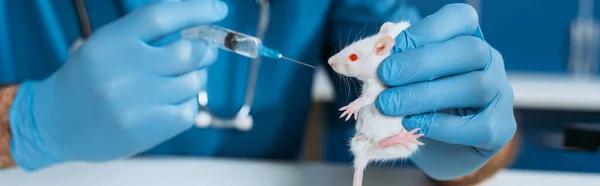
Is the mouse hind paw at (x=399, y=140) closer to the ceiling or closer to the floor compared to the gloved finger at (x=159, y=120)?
closer to the ceiling

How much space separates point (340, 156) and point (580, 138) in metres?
0.94

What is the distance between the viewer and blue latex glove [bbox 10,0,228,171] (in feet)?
2.39

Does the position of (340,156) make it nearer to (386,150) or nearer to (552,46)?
(552,46)

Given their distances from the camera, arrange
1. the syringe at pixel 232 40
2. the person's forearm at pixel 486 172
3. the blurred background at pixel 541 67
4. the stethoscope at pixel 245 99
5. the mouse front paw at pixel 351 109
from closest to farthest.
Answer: the mouse front paw at pixel 351 109, the syringe at pixel 232 40, the person's forearm at pixel 486 172, the stethoscope at pixel 245 99, the blurred background at pixel 541 67

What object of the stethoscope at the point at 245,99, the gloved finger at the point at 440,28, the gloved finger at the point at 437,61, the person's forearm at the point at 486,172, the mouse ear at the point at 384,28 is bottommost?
the person's forearm at the point at 486,172

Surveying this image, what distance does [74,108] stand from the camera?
757mm

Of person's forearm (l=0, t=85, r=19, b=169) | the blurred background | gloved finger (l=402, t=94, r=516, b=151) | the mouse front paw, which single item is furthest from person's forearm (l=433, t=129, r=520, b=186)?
the blurred background

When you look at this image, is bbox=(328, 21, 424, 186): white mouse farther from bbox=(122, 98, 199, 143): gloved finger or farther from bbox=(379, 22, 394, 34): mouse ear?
bbox=(122, 98, 199, 143): gloved finger

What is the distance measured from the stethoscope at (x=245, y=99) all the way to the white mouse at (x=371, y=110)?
437 millimetres

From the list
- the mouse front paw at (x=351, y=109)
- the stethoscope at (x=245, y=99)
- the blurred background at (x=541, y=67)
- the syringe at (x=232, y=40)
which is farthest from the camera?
the blurred background at (x=541, y=67)

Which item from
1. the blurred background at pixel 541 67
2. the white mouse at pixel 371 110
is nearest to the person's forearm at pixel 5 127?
the white mouse at pixel 371 110

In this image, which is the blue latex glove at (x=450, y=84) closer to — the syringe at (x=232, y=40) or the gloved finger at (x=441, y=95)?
the gloved finger at (x=441, y=95)

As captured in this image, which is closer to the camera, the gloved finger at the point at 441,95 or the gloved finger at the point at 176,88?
the gloved finger at the point at 441,95

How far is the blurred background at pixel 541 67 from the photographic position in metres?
1.57
